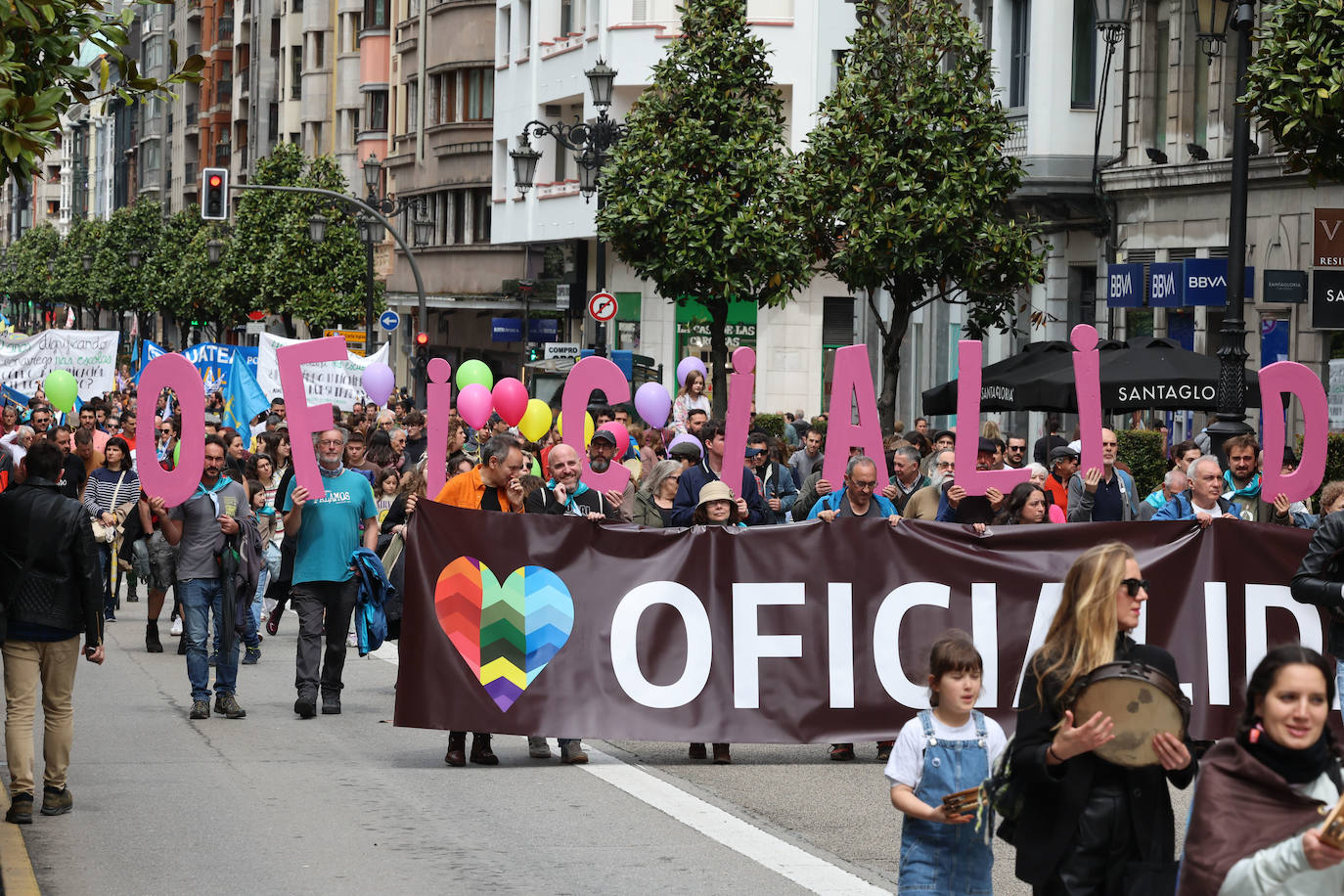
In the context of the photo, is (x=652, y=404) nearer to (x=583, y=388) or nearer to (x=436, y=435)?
(x=583, y=388)

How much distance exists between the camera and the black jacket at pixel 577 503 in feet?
40.3

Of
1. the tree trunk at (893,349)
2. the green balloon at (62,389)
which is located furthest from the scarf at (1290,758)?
the green balloon at (62,389)

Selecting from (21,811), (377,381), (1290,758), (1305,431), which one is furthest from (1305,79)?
(377,381)

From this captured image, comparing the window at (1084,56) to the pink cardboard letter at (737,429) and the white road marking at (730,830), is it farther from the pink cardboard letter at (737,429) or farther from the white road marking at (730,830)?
the white road marking at (730,830)

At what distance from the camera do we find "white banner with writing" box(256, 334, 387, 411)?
2894 cm

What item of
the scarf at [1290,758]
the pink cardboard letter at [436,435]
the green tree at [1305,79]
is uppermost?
the green tree at [1305,79]

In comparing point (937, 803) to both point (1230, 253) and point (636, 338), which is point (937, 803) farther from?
point (636, 338)

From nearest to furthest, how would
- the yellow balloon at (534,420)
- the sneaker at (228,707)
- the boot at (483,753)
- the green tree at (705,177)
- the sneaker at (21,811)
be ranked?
the sneaker at (21,811) → the boot at (483,753) → the sneaker at (228,707) → the yellow balloon at (534,420) → the green tree at (705,177)

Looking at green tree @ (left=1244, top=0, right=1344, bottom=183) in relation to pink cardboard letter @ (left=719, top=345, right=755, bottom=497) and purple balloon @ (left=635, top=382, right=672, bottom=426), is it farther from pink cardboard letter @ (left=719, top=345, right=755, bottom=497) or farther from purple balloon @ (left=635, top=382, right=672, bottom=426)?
purple balloon @ (left=635, top=382, right=672, bottom=426)

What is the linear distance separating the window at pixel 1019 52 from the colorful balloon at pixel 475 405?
14372 mm

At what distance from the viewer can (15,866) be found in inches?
346

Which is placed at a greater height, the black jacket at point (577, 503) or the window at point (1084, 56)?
the window at point (1084, 56)

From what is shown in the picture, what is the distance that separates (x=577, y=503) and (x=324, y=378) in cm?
1643

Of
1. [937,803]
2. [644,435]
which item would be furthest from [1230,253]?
[937,803]
